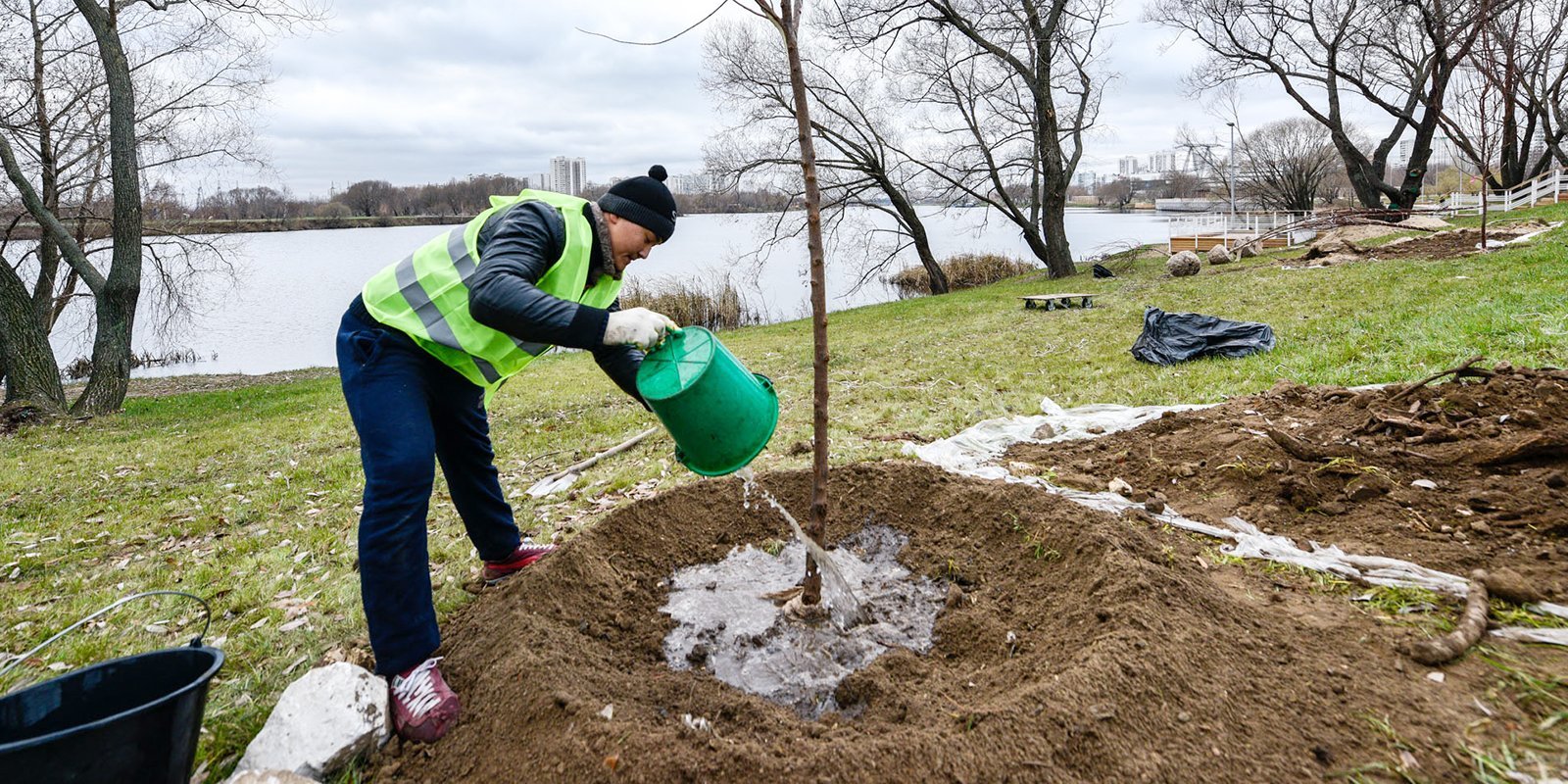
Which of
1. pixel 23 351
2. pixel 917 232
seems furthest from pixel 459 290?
pixel 917 232

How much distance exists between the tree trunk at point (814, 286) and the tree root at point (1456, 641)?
1759 millimetres

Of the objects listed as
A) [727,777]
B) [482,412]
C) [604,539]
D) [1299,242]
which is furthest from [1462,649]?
[1299,242]

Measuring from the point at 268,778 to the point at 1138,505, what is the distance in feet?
10.6

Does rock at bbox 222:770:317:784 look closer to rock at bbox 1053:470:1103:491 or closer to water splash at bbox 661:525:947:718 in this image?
water splash at bbox 661:525:947:718

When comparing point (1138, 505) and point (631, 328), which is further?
point (1138, 505)

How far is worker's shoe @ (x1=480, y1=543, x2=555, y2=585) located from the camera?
3.39 m

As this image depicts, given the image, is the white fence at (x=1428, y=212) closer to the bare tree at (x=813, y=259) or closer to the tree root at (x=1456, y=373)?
the tree root at (x=1456, y=373)

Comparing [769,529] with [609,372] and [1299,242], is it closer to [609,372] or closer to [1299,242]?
[609,372]

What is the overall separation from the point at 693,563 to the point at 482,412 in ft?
3.72

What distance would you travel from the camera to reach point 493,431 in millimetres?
7973

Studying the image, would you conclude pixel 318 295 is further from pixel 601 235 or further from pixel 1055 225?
pixel 601 235

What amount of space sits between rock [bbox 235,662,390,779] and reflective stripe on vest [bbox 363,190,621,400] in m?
0.98

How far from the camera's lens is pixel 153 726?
1.81 meters

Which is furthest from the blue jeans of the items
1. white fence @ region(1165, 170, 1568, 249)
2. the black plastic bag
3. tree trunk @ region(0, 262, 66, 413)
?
white fence @ region(1165, 170, 1568, 249)
